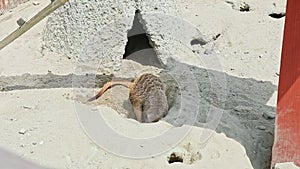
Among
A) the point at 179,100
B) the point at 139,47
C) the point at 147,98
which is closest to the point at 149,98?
the point at 147,98

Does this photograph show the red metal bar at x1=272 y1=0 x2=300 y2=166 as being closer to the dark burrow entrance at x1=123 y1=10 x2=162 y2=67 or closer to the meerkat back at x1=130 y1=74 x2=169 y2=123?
the meerkat back at x1=130 y1=74 x2=169 y2=123

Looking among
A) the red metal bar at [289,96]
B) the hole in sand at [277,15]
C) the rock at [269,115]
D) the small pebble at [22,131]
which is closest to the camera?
the red metal bar at [289,96]

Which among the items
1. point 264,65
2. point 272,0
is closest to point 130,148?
point 264,65

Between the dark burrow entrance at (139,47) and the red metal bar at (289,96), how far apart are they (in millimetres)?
1370

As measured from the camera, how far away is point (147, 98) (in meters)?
3.42

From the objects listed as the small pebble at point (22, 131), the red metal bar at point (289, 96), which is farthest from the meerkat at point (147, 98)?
the red metal bar at point (289, 96)

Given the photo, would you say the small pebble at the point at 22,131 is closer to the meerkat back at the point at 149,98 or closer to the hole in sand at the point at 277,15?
the meerkat back at the point at 149,98

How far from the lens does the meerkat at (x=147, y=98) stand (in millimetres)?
3322

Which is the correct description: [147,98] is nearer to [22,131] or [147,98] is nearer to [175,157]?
[175,157]

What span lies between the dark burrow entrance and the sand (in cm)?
9

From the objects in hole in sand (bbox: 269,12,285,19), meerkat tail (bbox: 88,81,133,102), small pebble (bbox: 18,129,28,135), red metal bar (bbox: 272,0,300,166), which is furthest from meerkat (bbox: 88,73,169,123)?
hole in sand (bbox: 269,12,285,19)

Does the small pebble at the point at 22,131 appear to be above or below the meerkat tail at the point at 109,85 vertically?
above

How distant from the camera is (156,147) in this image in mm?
2990

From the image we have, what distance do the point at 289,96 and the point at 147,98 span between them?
39.4 inches
